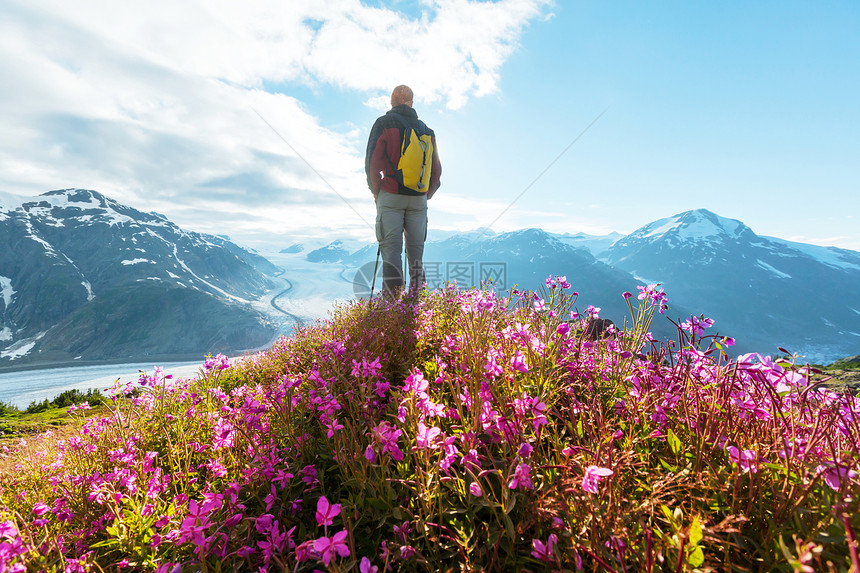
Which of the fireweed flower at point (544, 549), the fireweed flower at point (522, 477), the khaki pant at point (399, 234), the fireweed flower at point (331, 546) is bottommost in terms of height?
the fireweed flower at point (544, 549)

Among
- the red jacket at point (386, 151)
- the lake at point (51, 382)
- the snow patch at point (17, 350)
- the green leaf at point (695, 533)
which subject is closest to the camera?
the green leaf at point (695, 533)

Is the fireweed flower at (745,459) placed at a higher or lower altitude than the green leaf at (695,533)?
higher

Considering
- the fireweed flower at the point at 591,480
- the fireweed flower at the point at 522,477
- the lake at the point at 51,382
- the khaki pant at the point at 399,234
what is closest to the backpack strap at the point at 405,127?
the khaki pant at the point at 399,234

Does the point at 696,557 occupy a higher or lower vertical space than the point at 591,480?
lower

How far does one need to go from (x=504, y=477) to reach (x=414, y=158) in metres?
6.24

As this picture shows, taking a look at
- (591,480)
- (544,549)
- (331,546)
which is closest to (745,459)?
(591,480)

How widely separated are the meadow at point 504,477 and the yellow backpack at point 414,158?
4410 mm

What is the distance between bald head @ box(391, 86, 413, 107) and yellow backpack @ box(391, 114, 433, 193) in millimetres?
542

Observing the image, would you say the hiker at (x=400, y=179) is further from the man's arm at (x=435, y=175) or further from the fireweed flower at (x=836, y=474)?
the fireweed flower at (x=836, y=474)

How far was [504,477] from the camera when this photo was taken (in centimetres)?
159

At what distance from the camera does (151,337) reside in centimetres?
19500

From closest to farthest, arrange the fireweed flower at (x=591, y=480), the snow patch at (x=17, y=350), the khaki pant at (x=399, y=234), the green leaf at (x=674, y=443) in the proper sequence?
1. the fireweed flower at (x=591, y=480)
2. the green leaf at (x=674, y=443)
3. the khaki pant at (x=399, y=234)
4. the snow patch at (x=17, y=350)

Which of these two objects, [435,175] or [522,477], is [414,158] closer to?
[435,175]

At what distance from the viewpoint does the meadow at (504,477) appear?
1.25 metres
